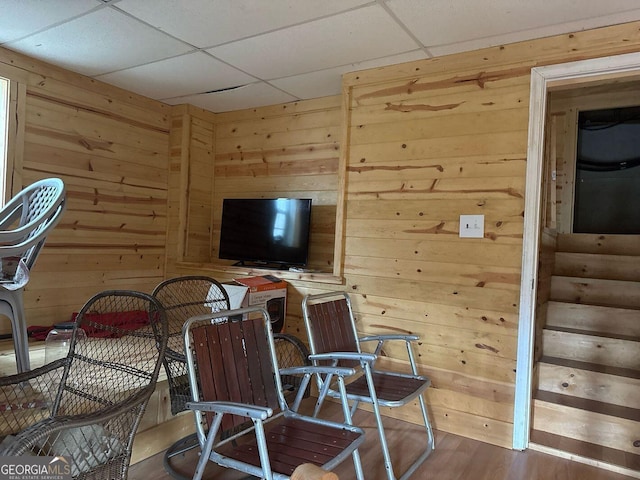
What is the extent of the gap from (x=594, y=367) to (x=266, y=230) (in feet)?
8.46

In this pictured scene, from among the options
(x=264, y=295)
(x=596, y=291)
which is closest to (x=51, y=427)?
(x=264, y=295)

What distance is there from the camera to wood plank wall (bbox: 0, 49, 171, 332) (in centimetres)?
310

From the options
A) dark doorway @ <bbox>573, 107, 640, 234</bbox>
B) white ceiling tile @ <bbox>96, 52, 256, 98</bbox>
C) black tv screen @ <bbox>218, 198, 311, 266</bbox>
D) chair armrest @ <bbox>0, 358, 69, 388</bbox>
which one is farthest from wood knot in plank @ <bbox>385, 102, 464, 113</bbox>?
dark doorway @ <bbox>573, 107, 640, 234</bbox>

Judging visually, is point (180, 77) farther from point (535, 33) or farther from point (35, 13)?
point (535, 33)

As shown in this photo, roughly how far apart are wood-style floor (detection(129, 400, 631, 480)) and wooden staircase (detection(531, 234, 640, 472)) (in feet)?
0.49

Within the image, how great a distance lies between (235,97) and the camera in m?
3.73

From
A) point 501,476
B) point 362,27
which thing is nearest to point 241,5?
point 362,27

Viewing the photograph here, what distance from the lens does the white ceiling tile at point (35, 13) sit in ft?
7.44

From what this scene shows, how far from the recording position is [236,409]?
141cm

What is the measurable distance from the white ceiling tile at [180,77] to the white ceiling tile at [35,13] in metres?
0.68

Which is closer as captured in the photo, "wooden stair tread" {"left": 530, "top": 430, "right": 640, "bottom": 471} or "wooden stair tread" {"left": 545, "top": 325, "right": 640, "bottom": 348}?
"wooden stair tread" {"left": 530, "top": 430, "right": 640, "bottom": 471}

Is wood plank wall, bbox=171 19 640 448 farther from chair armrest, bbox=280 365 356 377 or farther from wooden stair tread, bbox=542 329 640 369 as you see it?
chair armrest, bbox=280 365 356 377

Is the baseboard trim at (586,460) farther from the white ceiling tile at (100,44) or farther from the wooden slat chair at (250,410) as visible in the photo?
the white ceiling tile at (100,44)

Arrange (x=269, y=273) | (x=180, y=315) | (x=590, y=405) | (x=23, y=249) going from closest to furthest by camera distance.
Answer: (x=23, y=249) < (x=180, y=315) < (x=590, y=405) < (x=269, y=273)
